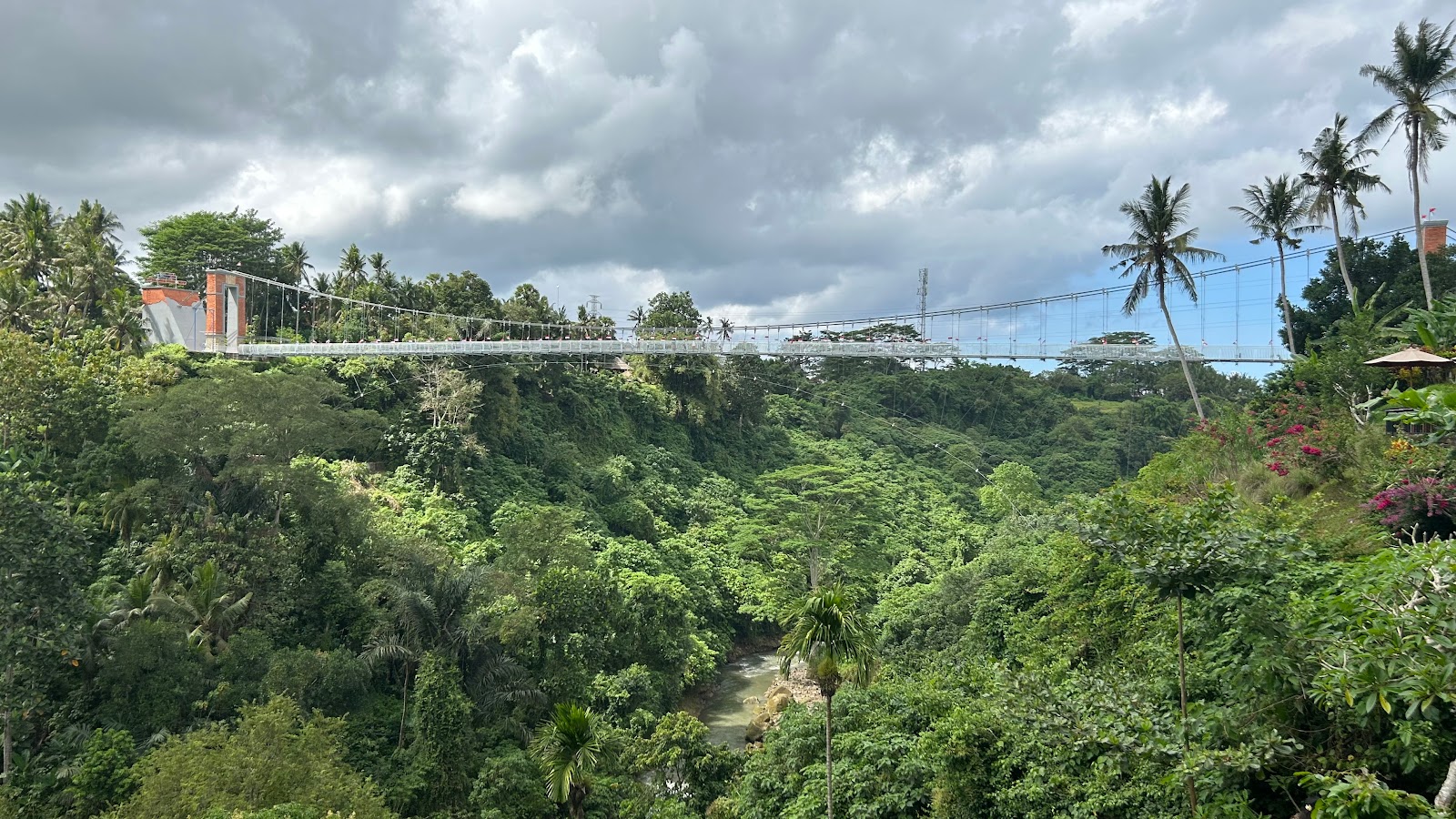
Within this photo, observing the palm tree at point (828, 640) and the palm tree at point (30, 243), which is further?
the palm tree at point (30, 243)

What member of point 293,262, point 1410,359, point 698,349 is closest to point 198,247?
point 293,262

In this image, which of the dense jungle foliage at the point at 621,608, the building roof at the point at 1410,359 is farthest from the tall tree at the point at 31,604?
the building roof at the point at 1410,359

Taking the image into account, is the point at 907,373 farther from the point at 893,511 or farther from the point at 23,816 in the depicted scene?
the point at 23,816

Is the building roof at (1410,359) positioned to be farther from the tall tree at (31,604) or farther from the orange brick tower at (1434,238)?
the tall tree at (31,604)

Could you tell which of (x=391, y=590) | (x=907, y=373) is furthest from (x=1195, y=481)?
(x=907, y=373)

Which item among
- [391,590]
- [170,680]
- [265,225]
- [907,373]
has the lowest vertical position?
[170,680]

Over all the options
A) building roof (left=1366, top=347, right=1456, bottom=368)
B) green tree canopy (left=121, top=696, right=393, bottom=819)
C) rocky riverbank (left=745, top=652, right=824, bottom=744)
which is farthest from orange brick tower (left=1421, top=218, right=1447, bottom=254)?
green tree canopy (left=121, top=696, right=393, bottom=819)
